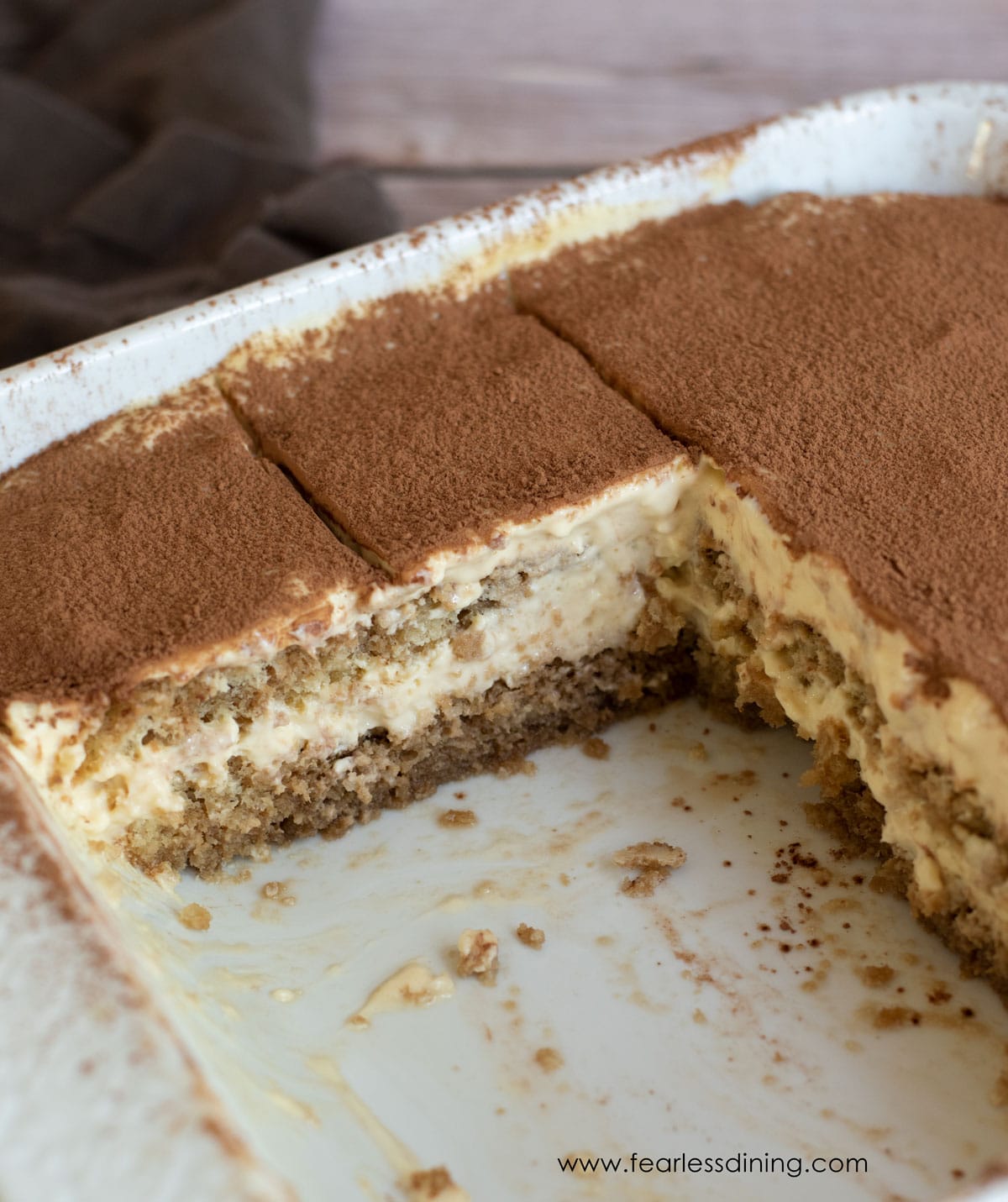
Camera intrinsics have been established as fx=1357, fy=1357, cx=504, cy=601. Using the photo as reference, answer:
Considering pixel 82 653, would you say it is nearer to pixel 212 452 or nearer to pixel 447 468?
pixel 212 452

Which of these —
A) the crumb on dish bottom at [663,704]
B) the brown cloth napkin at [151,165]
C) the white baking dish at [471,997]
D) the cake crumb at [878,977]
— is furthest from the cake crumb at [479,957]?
the brown cloth napkin at [151,165]

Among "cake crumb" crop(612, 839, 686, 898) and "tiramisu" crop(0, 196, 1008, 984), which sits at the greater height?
"tiramisu" crop(0, 196, 1008, 984)

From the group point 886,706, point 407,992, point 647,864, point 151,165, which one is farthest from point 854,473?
point 151,165

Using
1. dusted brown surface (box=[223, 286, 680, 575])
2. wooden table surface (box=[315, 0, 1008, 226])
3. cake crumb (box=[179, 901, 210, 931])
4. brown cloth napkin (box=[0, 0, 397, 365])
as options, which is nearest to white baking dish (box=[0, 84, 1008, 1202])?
cake crumb (box=[179, 901, 210, 931])

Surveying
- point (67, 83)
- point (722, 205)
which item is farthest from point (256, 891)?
point (67, 83)

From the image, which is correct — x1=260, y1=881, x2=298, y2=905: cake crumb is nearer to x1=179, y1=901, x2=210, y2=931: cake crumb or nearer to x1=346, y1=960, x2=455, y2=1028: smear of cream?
x1=179, y1=901, x2=210, y2=931: cake crumb

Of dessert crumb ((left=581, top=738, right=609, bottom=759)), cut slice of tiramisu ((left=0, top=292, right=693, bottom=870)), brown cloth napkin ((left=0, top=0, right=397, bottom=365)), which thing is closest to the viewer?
cut slice of tiramisu ((left=0, top=292, right=693, bottom=870))
